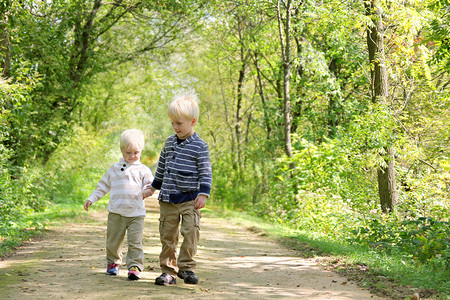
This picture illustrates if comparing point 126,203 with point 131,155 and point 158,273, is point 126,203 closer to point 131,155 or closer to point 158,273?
point 131,155

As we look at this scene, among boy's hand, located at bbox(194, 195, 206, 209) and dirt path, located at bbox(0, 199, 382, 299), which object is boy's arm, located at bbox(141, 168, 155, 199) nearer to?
boy's hand, located at bbox(194, 195, 206, 209)

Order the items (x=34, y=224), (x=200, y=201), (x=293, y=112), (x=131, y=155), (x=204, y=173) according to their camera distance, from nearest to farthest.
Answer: (x=200, y=201), (x=204, y=173), (x=131, y=155), (x=34, y=224), (x=293, y=112)

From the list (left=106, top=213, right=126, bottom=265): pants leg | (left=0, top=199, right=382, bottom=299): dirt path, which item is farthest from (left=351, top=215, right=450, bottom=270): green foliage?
(left=106, top=213, right=126, bottom=265): pants leg

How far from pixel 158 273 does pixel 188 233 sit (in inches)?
41.9

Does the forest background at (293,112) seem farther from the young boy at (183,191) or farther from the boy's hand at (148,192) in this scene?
the boy's hand at (148,192)

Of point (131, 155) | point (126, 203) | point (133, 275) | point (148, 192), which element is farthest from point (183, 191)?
point (133, 275)

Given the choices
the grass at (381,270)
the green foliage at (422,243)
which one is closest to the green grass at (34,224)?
the grass at (381,270)

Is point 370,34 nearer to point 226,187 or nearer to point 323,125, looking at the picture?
point 323,125

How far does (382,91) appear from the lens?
1137 centimetres

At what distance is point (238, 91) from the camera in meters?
24.7

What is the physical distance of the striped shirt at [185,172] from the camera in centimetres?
525

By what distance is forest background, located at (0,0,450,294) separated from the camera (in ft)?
28.5

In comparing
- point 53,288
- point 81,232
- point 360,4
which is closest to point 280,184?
point 360,4

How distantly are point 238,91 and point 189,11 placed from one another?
9045 mm
